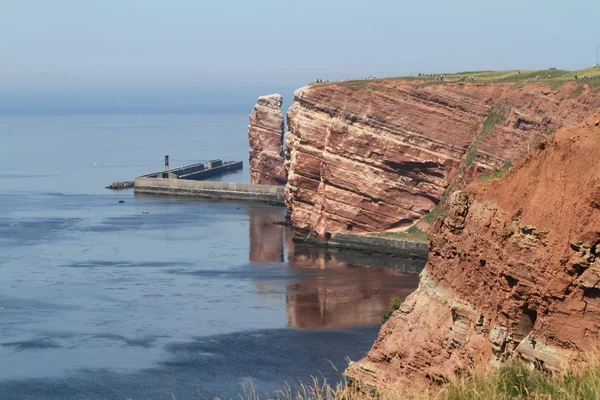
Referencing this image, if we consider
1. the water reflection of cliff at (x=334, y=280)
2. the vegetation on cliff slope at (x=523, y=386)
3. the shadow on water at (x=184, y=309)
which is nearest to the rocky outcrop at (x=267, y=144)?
the shadow on water at (x=184, y=309)

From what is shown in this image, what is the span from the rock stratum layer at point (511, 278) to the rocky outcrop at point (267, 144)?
86.2 metres

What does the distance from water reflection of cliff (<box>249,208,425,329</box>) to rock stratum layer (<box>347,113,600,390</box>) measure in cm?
2744

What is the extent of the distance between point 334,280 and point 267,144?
49.8m

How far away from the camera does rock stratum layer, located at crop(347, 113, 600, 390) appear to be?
15898 millimetres

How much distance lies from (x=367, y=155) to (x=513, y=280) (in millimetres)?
59902

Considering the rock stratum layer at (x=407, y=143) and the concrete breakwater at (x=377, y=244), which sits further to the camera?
the rock stratum layer at (x=407, y=143)

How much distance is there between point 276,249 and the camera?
7450 centimetres

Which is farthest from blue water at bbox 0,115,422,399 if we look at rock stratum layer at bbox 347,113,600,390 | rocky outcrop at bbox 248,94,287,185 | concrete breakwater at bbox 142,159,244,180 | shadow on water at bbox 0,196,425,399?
concrete breakwater at bbox 142,159,244,180

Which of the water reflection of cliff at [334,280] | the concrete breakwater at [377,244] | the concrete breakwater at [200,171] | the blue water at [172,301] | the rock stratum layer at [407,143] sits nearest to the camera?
the blue water at [172,301]

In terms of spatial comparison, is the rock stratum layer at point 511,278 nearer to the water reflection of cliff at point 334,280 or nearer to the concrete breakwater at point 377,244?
the water reflection of cliff at point 334,280

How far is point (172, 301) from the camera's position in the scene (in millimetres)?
54656

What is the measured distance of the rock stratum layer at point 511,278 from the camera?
15.9 m

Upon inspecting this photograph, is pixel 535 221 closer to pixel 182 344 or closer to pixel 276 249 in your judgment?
pixel 182 344

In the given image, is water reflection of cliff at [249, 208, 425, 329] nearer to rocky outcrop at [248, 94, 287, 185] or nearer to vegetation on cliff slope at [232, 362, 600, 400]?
rocky outcrop at [248, 94, 287, 185]
